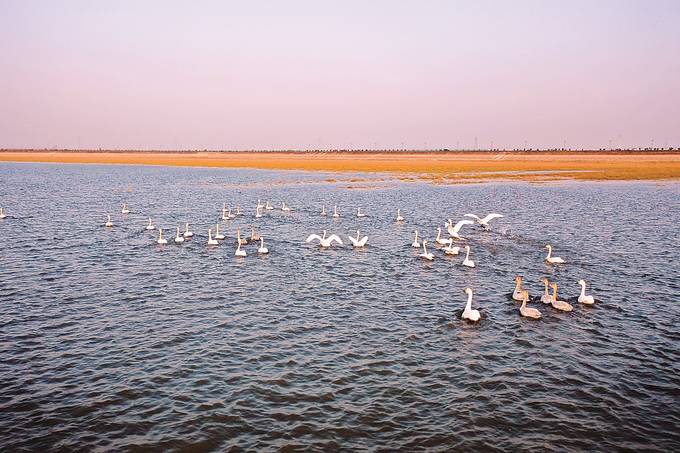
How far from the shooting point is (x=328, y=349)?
15.3 meters

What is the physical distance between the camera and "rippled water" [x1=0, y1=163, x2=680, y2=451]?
1116 centimetres

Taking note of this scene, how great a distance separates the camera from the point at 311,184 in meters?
77.4

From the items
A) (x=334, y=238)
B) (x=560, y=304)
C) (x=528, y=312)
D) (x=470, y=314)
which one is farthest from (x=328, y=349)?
(x=334, y=238)

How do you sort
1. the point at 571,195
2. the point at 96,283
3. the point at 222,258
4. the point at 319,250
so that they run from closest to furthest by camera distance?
1. the point at 96,283
2. the point at 222,258
3. the point at 319,250
4. the point at 571,195

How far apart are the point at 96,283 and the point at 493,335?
15438 millimetres

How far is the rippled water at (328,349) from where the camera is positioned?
11156 mm

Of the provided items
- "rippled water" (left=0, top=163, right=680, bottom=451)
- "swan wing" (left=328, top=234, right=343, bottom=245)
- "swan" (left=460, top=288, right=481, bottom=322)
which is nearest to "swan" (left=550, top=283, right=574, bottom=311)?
"rippled water" (left=0, top=163, right=680, bottom=451)

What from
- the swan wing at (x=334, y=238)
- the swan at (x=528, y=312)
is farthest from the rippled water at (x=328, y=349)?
the swan wing at (x=334, y=238)

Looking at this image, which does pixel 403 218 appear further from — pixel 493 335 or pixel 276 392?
pixel 276 392

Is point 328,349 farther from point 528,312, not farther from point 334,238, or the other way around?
point 334,238

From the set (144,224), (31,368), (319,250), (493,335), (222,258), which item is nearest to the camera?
(31,368)

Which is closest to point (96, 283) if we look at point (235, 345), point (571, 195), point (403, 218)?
point (235, 345)

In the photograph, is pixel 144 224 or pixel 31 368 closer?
pixel 31 368

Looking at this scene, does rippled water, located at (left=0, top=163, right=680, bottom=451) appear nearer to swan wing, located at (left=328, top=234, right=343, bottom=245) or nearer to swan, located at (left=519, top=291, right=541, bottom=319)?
swan, located at (left=519, top=291, right=541, bottom=319)
